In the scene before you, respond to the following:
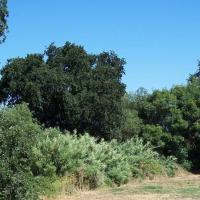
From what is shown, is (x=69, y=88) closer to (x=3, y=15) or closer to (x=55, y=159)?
(x=55, y=159)

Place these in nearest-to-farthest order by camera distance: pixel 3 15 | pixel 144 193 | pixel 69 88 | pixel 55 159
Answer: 1. pixel 3 15
2. pixel 144 193
3. pixel 55 159
4. pixel 69 88

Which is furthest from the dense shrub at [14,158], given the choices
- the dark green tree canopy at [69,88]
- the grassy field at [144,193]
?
the dark green tree canopy at [69,88]

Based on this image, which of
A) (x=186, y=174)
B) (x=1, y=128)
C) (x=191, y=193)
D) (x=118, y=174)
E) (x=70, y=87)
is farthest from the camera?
(x=186, y=174)

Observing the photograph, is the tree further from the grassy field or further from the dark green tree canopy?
the dark green tree canopy

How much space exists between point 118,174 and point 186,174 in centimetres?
1064

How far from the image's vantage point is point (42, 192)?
22.7m

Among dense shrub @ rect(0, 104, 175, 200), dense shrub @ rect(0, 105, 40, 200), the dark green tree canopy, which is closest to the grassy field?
dense shrub @ rect(0, 104, 175, 200)

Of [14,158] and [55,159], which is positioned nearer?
[14,158]

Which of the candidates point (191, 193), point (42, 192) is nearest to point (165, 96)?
point (191, 193)

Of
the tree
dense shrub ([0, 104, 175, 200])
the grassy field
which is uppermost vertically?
the tree

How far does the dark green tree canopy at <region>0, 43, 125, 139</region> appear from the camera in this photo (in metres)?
33.6

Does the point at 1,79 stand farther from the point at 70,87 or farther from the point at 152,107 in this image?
the point at 152,107

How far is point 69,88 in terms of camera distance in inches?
1352

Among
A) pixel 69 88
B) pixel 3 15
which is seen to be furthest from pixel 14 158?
pixel 69 88
